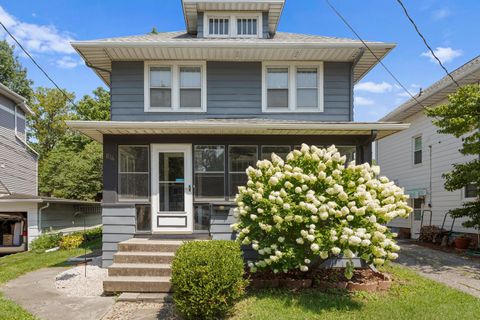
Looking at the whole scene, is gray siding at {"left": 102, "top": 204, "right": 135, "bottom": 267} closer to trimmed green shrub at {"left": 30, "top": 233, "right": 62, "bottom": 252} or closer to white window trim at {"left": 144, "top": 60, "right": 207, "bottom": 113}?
white window trim at {"left": 144, "top": 60, "right": 207, "bottom": 113}

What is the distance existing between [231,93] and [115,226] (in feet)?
14.0

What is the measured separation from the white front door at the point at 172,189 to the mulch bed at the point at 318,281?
2362mm

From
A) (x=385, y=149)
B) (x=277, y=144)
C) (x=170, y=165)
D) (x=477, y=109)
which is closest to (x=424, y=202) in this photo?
(x=385, y=149)

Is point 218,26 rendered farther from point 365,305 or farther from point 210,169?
point 365,305

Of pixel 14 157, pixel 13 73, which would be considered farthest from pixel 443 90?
pixel 13 73

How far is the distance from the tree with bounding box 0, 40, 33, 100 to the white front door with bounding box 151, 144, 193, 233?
2782 cm

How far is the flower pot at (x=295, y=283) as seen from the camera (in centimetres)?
620

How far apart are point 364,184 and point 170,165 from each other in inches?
179

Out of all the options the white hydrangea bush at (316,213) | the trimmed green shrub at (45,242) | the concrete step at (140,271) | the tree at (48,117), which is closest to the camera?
the white hydrangea bush at (316,213)

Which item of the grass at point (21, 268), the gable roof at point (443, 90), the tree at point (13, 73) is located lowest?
the grass at point (21, 268)

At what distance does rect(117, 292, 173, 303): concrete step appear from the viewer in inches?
232

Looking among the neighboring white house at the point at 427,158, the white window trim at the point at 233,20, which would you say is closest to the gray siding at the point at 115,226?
the white window trim at the point at 233,20

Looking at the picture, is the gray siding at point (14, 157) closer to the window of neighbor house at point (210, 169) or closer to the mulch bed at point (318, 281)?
the window of neighbor house at point (210, 169)

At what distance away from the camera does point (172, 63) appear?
30.1 ft
